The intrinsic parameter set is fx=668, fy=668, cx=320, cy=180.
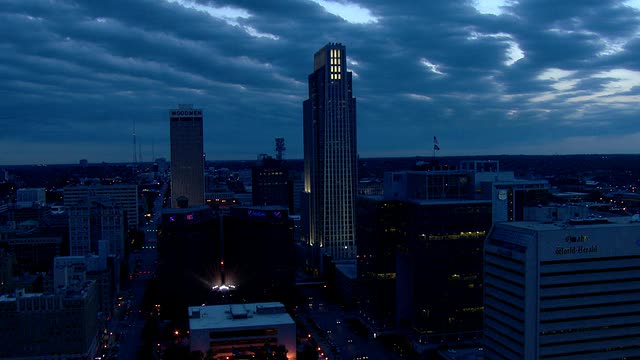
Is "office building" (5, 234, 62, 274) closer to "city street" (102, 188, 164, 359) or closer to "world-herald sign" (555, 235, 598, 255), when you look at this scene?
"city street" (102, 188, 164, 359)

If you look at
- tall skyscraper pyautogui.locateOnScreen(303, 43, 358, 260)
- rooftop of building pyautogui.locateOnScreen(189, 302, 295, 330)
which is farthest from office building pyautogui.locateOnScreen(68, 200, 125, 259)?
rooftop of building pyautogui.locateOnScreen(189, 302, 295, 330)

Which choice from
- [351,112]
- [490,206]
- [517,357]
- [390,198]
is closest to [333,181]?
[351,112]

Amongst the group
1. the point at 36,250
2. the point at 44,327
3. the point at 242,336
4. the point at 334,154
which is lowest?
the point at 242,336

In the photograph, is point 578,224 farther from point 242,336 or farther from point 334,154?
point 334,154

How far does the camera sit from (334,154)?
Answer: 161m

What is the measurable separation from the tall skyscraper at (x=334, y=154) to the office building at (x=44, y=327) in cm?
7372

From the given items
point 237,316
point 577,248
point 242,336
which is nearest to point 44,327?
point 237,316

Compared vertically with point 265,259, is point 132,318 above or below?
below

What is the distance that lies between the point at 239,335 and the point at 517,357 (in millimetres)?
48894

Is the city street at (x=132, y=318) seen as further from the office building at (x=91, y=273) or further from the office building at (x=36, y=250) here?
the office building at (x=36, y=250)

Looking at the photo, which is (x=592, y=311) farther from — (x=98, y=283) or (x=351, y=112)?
(x=351, y=112)

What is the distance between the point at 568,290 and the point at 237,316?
2221 inches

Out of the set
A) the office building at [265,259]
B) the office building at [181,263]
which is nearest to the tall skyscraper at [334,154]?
the office building at [265,259]

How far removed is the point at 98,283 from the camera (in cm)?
12225
